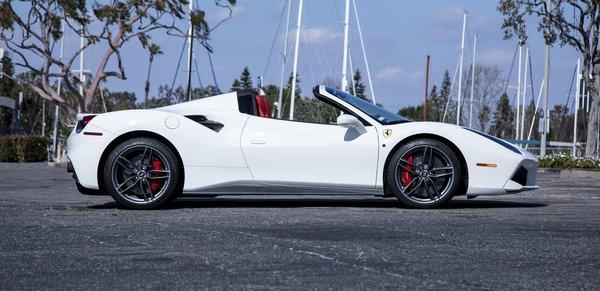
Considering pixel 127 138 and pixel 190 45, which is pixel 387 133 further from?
pixel 190 45

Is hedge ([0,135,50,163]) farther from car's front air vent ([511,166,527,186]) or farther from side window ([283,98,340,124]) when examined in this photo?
car's front air vent ([511,166,527,186])

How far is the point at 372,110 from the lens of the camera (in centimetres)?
858

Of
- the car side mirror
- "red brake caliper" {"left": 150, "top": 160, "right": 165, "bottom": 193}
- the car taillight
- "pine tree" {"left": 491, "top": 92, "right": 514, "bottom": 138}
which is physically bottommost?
"red brake caliper" {"left": 150, "top": 160, "right": 165, "bottom": 193}

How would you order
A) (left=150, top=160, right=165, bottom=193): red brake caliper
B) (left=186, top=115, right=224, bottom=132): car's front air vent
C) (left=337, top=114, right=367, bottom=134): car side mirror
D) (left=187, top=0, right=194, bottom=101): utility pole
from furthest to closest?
(left=187, top=0, right=194, bottom=101): utility pole → (left=186, top=115, right=224, bottom=132): car's front air vent → (left=150, top=160, right=165, bottom=193): red brake caliper → (left=337, top=114, right=367, bottom=134): car side mirror

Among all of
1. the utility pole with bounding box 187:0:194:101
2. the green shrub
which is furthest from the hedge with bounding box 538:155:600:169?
the green shrub

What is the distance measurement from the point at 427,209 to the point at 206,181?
1921mm

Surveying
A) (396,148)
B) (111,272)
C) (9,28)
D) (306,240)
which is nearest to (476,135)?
(396,148)

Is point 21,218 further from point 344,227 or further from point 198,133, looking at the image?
point 344,227

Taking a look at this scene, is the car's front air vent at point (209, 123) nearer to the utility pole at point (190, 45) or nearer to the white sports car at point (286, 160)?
the white sports car at point (286, 160)

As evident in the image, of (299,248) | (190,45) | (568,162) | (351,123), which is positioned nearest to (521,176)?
(351,123)

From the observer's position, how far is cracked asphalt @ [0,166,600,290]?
4297 millimetres

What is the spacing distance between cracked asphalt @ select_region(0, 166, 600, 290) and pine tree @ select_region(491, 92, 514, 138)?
163 feet

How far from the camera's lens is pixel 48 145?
39125 mm

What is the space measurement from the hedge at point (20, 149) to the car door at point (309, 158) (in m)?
30.5
